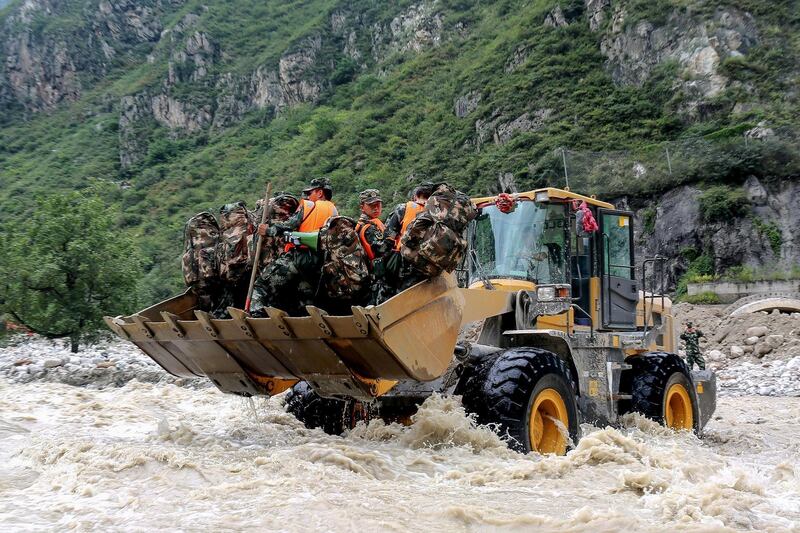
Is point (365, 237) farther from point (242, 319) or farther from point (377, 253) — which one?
point (242, 319)

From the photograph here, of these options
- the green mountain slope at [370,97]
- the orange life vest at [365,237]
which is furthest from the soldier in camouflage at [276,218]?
the green mountain slope at [370,97]

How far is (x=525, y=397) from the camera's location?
6.12 metres

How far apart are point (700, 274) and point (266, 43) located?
6785 centimetres

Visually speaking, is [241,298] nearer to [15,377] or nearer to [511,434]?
[511,434]

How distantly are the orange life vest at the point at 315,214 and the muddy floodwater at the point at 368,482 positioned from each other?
179cm

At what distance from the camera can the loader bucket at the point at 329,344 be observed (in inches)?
221

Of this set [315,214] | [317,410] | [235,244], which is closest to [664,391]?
[317,410]

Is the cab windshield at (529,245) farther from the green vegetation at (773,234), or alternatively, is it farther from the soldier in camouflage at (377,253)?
the green vegetation at (773,234)

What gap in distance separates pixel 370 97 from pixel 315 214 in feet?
217

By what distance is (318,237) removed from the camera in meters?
6.58

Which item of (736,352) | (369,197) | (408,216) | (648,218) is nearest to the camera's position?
(408,216)

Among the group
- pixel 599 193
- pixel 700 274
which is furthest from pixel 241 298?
pixel 700 274

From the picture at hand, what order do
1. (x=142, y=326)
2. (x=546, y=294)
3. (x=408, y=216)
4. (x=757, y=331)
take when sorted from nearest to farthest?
(x=408, y=216), (x=142, y=326), (x=546, y=294), (x=757, y=331)

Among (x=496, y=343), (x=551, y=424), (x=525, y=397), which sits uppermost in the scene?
(x=496, y=343)
